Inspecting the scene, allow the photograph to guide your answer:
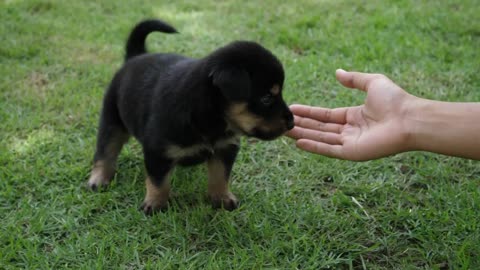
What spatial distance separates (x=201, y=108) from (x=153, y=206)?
0.77 metres

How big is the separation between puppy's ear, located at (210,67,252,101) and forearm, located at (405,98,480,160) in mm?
863

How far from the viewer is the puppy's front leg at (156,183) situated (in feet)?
9.63

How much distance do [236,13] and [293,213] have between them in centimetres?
409

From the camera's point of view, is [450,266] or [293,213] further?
[293,213]

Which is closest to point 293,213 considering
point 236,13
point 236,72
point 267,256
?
point 267,256

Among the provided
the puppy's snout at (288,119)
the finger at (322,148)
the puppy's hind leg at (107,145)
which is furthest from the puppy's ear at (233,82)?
the puppy's hind leg at (107,145)

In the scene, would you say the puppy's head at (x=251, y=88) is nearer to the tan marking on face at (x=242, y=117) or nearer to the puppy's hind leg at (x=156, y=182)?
the tan marking on face at (x=242, y=117)

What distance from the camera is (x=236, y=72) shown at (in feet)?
8.29

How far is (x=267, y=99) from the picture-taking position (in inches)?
107

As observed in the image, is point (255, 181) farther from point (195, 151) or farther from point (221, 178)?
point (195, 151)

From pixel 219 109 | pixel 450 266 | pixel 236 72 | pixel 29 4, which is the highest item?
pixel 236 72

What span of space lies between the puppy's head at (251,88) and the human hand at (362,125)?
0.38 m

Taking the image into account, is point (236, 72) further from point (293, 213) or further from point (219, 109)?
point (293, 213)

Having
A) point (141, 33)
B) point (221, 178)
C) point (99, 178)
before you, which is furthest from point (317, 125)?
point (99, 178)
